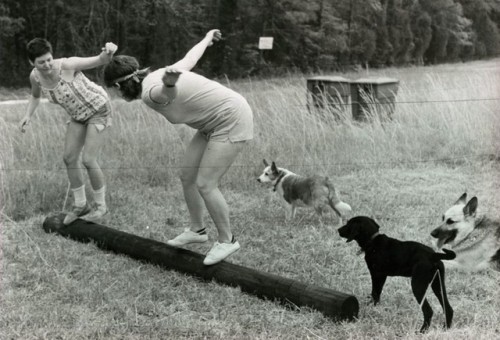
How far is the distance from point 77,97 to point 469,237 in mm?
3316

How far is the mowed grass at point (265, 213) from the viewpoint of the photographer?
132 inches

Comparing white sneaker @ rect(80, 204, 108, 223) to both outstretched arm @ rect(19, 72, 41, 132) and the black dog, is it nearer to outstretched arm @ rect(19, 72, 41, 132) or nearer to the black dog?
outstretched arm @ rect(19, 72, 41, 132)

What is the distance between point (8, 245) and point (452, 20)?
210 inches

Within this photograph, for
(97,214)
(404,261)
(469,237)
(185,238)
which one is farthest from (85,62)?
(469,237)

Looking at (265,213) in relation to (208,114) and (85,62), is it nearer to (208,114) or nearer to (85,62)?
(208,114)

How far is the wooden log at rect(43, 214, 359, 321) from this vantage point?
3320mm

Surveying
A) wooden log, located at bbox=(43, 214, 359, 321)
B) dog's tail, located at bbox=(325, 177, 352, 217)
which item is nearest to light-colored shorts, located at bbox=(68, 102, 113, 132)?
wooden log, located at bbox=(43, 214, 359, 321)

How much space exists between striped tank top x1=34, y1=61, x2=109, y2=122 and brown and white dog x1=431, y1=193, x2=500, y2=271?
2981mm

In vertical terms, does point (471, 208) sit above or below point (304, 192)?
above

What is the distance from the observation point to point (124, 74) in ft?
12.8

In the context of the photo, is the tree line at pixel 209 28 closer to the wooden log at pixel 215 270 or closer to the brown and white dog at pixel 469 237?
the brown and white dog at pixel 469 237

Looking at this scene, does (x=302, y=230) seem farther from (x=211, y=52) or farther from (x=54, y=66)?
(x=211, y=52)

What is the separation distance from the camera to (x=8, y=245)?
4840mm

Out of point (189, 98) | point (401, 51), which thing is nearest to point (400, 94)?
point (401, 51)
